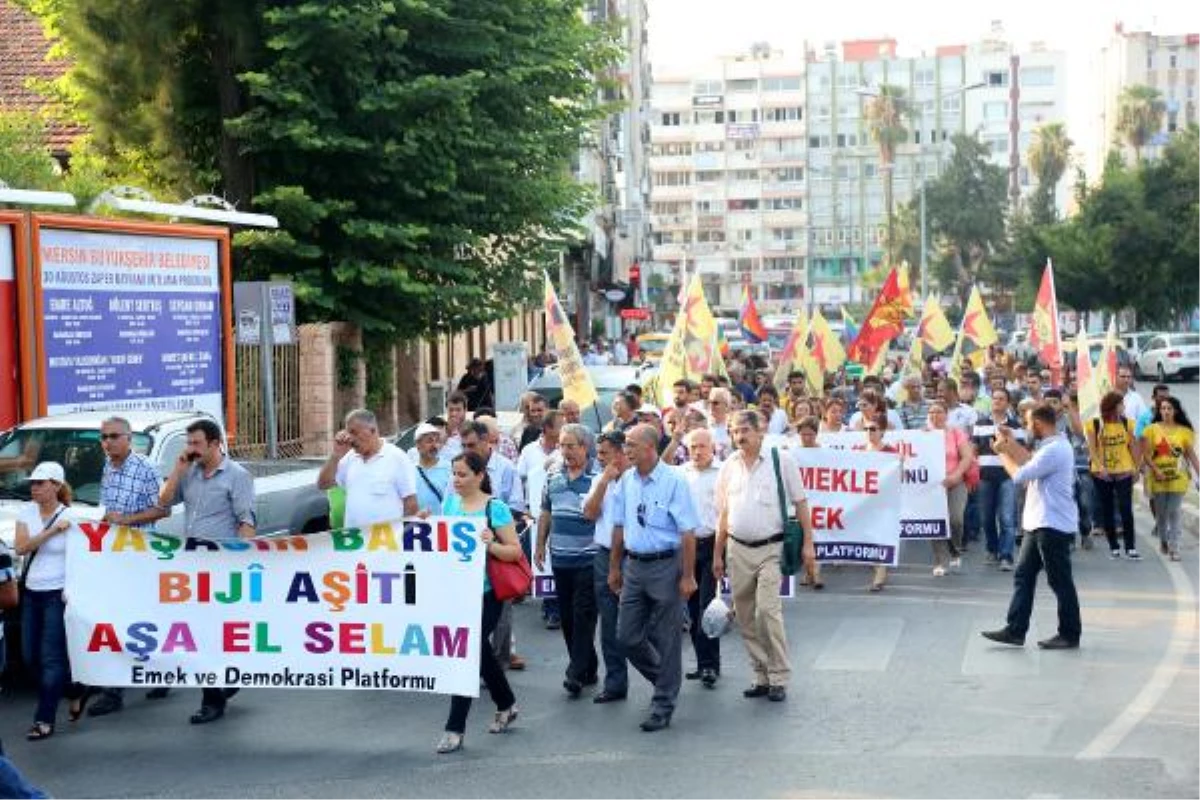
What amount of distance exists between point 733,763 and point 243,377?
17.2 m

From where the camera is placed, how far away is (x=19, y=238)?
15.9m

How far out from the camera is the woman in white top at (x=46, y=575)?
10.5m

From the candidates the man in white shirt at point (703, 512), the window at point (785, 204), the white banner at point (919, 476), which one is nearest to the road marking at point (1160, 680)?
the white banner at point (919, 476)

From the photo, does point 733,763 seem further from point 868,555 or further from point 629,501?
point 868,555

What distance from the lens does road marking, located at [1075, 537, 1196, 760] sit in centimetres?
967

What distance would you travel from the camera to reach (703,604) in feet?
39.8

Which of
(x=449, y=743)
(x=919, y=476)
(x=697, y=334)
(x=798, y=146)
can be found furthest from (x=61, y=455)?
(x=798, y=146)

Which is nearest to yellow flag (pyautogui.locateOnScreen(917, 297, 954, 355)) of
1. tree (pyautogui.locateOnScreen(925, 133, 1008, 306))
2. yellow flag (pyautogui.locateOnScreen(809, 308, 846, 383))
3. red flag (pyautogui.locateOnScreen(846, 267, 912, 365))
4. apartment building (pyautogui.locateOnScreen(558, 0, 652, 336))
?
red flag (pyautogui.locateOnScreen(846, 267, 912, 365))

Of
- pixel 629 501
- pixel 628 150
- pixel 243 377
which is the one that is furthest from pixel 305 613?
pixel 628 150

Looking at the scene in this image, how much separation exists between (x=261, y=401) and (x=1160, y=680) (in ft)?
53.7

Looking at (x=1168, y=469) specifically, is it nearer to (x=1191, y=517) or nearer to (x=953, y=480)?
(x=953, y=480)

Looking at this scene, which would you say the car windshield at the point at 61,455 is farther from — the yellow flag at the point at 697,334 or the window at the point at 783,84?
the window at the point at 783,84

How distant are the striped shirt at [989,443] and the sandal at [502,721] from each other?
8262 mm

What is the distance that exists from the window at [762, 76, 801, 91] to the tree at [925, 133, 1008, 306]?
49.4 m
